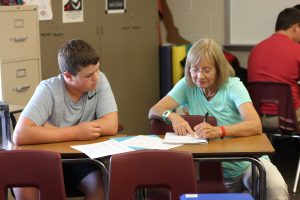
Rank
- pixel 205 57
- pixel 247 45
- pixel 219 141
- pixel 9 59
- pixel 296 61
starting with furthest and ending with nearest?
pixel 247 45, pixel 296 61, pixel 9 59, pixel 205 57, pixel 219 141

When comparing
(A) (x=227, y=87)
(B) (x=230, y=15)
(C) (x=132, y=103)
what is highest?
(B) (x=230, y=15)

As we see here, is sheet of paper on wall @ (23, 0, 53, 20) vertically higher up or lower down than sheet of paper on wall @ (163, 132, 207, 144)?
higher up

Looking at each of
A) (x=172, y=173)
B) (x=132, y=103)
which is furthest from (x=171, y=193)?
(x=132, y=103)

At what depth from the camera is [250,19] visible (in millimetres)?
5434

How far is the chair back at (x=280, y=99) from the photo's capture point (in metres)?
4.06

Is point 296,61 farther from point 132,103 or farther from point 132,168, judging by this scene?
point 132,168

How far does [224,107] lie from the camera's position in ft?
10.1

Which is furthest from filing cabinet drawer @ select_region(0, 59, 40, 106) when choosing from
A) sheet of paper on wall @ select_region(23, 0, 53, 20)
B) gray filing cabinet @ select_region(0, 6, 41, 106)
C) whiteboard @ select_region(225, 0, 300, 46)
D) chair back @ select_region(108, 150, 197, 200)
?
whiteboard @ select_region(225, 0, 300, 46)

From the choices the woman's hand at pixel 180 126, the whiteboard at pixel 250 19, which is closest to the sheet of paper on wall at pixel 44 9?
the woman's hand at pixel 180 126

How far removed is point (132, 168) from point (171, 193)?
0.65 ft

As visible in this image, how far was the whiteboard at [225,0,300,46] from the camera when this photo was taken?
528 centimetres

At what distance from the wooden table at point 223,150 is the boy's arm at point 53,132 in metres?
0.03

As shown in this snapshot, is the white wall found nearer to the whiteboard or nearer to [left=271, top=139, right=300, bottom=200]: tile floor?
the whiteboard

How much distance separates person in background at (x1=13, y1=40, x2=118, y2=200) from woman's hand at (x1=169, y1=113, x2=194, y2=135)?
307mm
